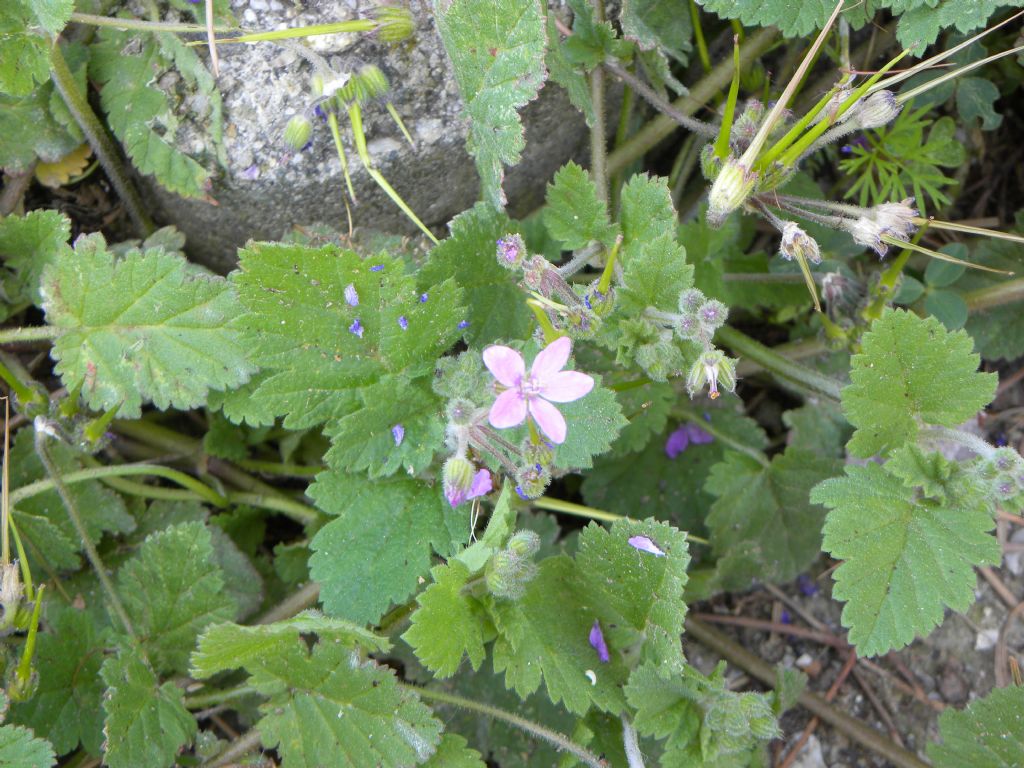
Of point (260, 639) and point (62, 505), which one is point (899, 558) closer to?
point (260, 639)

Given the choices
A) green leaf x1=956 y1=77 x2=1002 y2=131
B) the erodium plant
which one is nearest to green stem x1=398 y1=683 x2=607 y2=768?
the erodium plant

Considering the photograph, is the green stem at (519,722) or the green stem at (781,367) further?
the green stem at (781,367)

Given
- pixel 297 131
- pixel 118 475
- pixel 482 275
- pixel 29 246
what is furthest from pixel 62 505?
pixel 482 275

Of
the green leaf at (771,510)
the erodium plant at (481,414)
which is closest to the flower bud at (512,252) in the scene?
the erodium plant at (481,414)

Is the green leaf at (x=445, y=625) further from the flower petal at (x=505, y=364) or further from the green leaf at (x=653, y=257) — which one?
the green leaf at (x=653, y=257)

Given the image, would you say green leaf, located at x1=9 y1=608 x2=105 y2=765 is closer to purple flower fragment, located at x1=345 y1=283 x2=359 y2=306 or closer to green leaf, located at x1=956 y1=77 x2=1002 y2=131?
purple flower fragment, located at x1=345 y1=283 x2=359 y2=306

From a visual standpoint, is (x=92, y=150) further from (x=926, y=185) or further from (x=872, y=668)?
(x=872, y=668)
